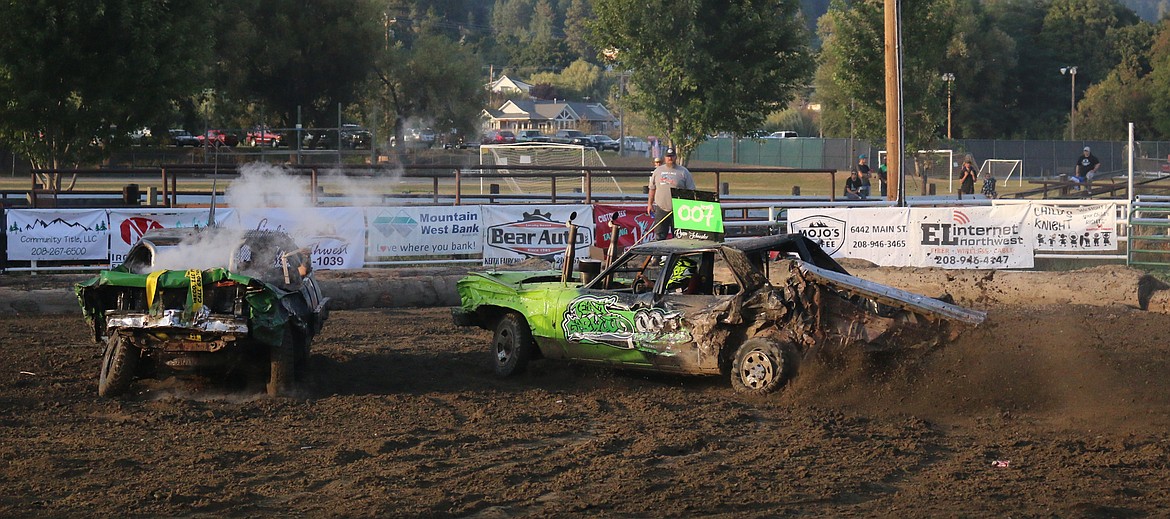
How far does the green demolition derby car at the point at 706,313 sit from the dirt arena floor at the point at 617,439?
0.80 feet

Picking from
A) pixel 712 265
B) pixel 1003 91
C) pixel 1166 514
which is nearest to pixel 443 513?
pixel 1166 514

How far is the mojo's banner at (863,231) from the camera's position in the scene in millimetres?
19344

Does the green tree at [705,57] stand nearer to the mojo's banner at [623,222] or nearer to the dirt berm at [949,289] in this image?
the mojo's banner at [623,222]

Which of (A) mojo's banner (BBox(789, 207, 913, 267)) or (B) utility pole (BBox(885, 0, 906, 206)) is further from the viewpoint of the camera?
(B) utility pole (BBox(885, 0, 906, 206))

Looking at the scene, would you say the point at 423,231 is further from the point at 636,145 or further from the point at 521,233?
the point at 636,145

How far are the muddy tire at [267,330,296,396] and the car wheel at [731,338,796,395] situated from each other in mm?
3580

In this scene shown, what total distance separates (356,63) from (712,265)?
44108 mm

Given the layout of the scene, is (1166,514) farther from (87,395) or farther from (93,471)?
(87,395)

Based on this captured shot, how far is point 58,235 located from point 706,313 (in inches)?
473

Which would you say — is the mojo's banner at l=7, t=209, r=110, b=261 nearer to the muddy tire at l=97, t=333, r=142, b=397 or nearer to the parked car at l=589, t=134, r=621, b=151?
the muddy tire at l=97, t=333, r=142, b=397

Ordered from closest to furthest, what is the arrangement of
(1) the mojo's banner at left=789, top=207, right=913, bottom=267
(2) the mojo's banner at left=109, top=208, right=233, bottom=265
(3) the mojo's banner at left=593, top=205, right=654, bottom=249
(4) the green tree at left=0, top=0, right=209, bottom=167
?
(2) the mojo's banner at left=109, top=208, right=233, bottom=265, (1) the mojo's banner at left=789, top=207, right=913, bottom=267, (3) the mojo's banner at left=593, top=205, right=654, bottom=249, (4) the green tree at left=0, top=0, right=209, bottom=167

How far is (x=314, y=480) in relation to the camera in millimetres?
6852

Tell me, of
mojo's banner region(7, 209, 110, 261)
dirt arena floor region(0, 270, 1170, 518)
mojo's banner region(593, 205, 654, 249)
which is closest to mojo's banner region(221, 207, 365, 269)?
mojo's banner region(7, 209, 110, 261)

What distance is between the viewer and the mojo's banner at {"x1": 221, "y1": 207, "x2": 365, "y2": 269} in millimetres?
18125
